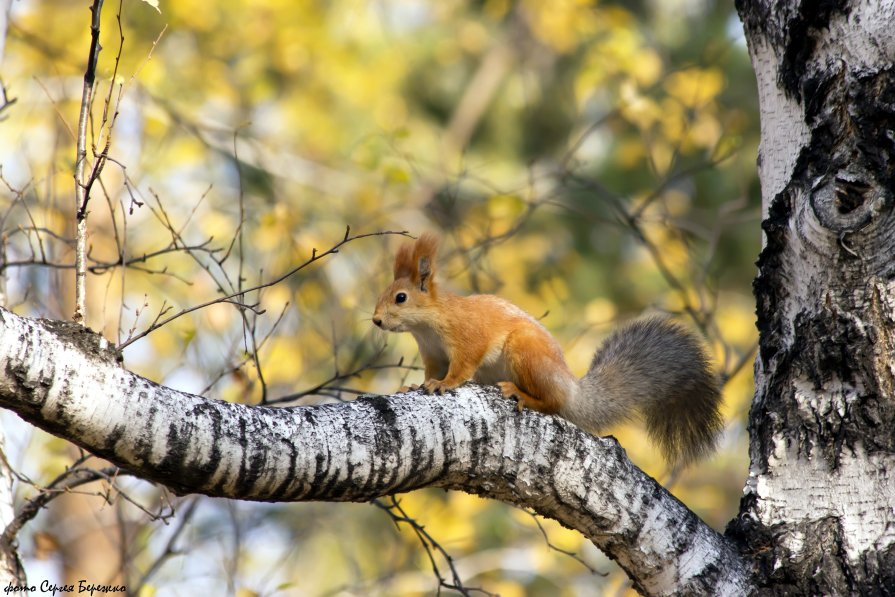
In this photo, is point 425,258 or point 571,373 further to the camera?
point 425,258

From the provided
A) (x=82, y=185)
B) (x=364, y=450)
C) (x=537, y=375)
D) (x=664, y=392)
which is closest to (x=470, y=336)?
(x=537, y=375)

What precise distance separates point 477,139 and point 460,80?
668 mm

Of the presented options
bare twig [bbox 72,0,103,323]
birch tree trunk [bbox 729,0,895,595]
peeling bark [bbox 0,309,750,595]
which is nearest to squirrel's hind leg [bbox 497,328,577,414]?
peeling bark [bbox 0,309,750,595]

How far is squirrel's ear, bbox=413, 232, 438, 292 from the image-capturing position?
8.72 feet

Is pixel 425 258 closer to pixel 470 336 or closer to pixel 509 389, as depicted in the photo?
pixel 470 336

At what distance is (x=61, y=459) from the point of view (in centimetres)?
319

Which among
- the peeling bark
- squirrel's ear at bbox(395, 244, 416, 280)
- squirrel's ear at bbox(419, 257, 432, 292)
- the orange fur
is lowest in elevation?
the peeling bark

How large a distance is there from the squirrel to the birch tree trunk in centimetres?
55

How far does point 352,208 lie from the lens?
20.8 feet

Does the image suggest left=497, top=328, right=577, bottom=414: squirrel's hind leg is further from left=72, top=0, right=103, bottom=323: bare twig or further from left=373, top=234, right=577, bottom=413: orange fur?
left=72, top=0, right=103, bottom=323: bare twig

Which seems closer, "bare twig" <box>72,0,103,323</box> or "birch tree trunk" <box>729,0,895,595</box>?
"bare twig" <box>72,0,103,323</box>

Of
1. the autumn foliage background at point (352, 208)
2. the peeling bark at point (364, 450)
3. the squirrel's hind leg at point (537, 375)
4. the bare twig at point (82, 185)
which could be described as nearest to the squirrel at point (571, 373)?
the squirrel's hind leg at point (537, 375)

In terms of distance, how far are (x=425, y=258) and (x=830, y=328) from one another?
48.7 inches

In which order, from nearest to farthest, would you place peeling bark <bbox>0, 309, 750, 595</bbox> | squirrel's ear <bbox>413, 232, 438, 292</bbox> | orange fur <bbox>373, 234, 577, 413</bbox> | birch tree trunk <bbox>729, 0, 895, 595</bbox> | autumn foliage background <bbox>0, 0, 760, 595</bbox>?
peeling bark <bbox>0, 309, 750, 595</bbox>
birch tree trunk <bbox>729, 0, 895, 595</bbox>
orange fur <bbox>373, 234, 577, 413</bbox>
squirrel's ear <bbox>413, 232, 438, 292</bbox>
autumn foliage background <bbox>0, 0, 760, 595</bbox>
